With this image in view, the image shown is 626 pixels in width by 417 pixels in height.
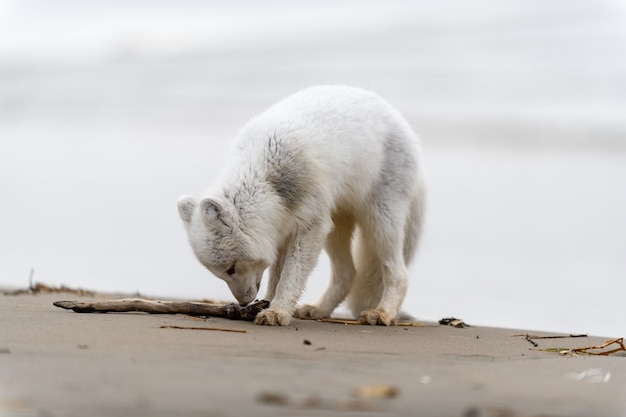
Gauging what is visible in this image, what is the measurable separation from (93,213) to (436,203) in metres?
5.24

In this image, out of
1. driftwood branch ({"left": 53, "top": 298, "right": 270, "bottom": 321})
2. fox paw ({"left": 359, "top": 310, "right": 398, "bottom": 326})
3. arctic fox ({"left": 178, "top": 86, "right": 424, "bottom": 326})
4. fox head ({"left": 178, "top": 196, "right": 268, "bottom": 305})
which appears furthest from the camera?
fox paw ({"left": 359, "top": 310, "right": 398, "bottom": 326})

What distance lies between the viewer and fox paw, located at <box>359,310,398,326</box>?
7973 millimetres

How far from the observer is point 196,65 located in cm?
2741

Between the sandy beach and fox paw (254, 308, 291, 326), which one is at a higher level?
fox paw (254, 308, 291, 326)

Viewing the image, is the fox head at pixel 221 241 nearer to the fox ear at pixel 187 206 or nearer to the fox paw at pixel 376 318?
the fox ear at pixel 187 206

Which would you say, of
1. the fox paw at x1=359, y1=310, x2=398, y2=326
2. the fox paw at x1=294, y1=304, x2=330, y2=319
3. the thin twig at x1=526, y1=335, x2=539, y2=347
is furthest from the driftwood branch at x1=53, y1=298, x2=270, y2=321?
the thin twig at x1=526, y1=335, x2=539, y2=347

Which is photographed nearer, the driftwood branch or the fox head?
the driftwood branch

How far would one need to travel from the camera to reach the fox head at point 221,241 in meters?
7.17

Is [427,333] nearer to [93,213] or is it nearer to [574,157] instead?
[93,213]

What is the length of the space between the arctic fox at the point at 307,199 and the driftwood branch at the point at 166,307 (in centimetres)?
16

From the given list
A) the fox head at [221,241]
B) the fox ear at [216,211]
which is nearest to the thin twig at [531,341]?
the fox head at [221,241]

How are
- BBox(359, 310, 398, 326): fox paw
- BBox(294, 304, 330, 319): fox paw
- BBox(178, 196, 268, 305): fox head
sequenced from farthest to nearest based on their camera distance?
BBox(294, 304, 330, 319): fox paw
BBox(359, 310, 398, 326): fox paw
BBox(178, 196, 268, 305): fox head

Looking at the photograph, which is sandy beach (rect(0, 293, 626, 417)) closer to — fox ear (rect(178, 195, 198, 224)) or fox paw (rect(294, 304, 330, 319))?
fox ear (rect(178, 195, 198, 224))

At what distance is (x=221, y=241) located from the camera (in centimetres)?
725
